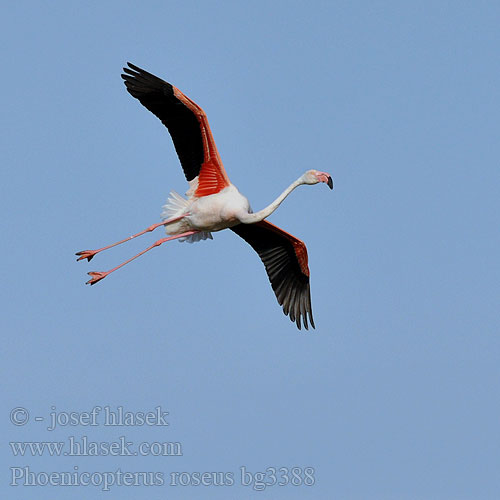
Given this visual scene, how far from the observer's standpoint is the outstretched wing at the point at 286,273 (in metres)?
25.7

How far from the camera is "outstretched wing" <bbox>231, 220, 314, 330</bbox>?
25.7 m

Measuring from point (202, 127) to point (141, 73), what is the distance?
160 cm

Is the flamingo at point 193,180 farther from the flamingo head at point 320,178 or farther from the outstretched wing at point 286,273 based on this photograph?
the outstretched wing at point 286,273

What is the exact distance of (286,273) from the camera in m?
25.9

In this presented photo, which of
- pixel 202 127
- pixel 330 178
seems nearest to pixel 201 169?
pixel 202 127

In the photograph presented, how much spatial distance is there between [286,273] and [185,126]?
15.8ft

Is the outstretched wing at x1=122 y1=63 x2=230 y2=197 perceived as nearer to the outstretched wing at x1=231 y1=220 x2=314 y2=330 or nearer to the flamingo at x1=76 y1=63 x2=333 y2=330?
the flamingo at x1=76 y1=63 x2=333 y2=330

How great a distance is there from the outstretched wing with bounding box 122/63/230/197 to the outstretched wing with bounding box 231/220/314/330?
2.67 meters

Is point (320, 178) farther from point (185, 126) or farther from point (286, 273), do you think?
point (286, 273)

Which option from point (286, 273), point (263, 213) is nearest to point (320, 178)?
point (263, 213)

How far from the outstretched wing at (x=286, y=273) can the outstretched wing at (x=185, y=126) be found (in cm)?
267

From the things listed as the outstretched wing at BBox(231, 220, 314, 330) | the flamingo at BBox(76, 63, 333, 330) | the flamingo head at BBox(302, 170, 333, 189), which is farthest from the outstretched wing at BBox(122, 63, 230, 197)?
the outstretched wing at BBox(231, 220, 314, 330)

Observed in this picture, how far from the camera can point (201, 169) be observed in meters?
23.2

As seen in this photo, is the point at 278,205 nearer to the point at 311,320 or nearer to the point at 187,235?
the point at 187,235
